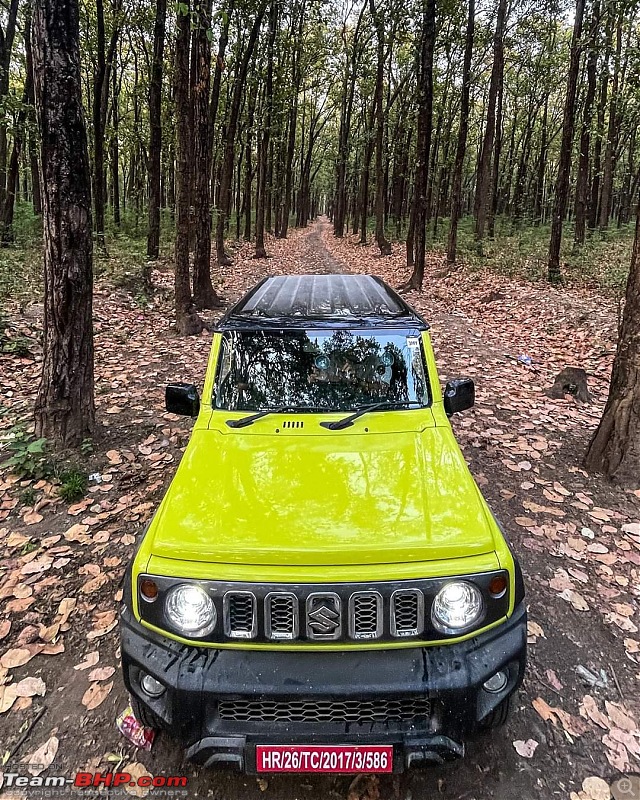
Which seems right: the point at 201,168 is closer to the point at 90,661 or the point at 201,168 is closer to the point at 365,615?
the point at 90,661

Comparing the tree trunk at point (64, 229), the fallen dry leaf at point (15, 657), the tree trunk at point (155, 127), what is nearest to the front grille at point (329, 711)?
the fallen dry leaf at point (15, 657)

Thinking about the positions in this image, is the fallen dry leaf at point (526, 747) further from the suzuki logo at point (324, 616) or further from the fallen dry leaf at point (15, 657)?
the fallen dry leaf at point (15, 657)

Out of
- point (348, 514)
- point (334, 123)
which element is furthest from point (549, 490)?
point (334, 123)

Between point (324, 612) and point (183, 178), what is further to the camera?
→ point (183, 178)

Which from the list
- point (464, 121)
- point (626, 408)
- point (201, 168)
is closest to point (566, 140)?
point (464, 121)

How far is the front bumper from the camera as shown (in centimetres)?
207

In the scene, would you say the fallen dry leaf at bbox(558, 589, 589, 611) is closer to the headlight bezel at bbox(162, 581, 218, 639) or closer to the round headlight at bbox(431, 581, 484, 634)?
the round headlight at bbox(431, 581, 484, 634)

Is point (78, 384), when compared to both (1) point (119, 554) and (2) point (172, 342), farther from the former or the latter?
(2) point (172, 342)

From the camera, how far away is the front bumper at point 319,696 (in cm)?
207

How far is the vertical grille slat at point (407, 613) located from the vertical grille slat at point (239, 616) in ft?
1.88

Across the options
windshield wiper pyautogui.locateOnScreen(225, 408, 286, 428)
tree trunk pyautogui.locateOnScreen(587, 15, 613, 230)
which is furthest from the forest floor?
tree trunk pyautogui.locateOnScreen(587, 15, 613, 230)

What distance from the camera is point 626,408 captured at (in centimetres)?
477

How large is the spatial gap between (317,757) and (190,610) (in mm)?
770

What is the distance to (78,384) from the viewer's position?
521 cm
